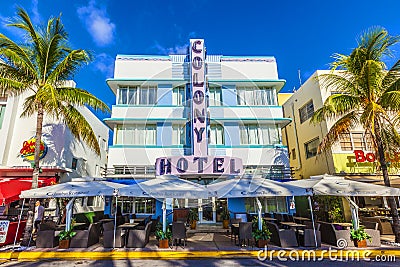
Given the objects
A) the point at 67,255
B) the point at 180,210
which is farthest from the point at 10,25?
the point at 180,210

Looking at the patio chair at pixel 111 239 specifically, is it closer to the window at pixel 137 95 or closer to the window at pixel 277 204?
the window at pixel 137 95

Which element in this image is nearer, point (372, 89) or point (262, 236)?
point (262, 236)

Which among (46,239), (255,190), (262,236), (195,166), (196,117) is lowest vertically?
(262,236)

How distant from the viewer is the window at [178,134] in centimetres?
1850

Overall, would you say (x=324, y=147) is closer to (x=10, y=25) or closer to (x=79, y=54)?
(x=79, y=54)

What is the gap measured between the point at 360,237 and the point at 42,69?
17.0 m

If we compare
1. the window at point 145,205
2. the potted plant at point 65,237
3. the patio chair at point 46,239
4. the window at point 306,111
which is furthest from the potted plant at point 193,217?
the window at point 306,111

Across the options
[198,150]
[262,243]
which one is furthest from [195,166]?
[262,243]

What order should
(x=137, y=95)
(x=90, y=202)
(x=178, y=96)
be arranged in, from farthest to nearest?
(x=90, y=202) < (x=178, y=96) < (x=137, y=95)

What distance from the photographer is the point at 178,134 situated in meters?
18.7

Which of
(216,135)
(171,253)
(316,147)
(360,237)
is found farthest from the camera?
(316,147)

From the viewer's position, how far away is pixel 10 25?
11.6 m

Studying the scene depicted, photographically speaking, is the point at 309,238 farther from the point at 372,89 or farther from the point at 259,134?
the point at 259,134

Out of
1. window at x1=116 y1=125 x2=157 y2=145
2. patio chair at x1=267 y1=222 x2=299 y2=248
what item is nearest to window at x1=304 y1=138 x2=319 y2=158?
patio chair at x1=267 y1=222 x2=299 y2=248
